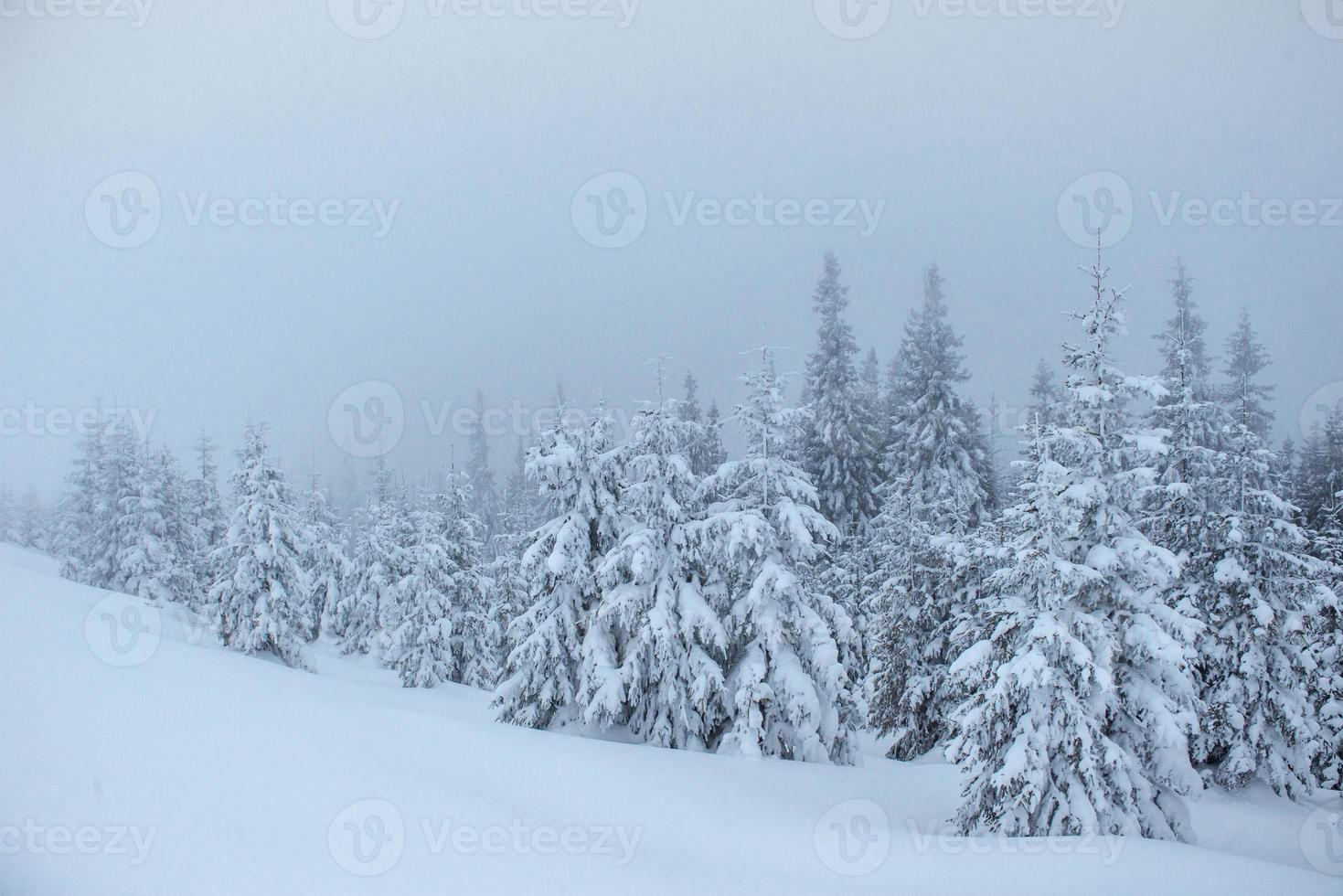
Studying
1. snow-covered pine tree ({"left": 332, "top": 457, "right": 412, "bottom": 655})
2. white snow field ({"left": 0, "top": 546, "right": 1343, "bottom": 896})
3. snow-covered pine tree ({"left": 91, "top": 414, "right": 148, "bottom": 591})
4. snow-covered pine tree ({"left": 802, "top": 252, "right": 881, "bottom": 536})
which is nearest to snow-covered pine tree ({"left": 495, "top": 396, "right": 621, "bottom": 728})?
white snow field ({"left": 0, "top": 546, "right": 1343, "bottom": 896})

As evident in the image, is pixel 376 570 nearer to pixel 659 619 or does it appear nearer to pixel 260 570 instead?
pixel 260 570

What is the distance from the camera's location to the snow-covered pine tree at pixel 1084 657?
10.5 metres

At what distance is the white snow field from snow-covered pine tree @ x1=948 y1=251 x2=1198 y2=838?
3.13ft

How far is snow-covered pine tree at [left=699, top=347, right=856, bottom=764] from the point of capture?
14.6 m

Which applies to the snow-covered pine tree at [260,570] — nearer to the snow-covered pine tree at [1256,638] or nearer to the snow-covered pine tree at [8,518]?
the snow-covered pine tree at [1256,638]

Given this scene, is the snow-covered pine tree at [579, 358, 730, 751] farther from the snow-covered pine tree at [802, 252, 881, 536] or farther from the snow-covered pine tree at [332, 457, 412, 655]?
the snow-covered pine tree at [332, 457, 412, 655]

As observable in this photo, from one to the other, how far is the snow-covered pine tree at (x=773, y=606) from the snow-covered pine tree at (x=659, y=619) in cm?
62

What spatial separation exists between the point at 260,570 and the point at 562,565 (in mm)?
15996

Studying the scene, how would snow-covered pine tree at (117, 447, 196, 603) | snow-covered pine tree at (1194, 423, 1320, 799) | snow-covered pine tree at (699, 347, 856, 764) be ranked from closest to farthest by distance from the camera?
snow-covered pine tree at (699, 347, 856, 764), snow-covered pine tree at (1194, 423, 1320, 799), snow-covered pine tree at (117, 447, 196, 603)

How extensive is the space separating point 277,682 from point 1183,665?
1822 cm

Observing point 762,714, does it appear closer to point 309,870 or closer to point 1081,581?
point 1081,581

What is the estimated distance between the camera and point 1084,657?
33.4 ft

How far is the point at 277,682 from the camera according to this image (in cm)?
1533

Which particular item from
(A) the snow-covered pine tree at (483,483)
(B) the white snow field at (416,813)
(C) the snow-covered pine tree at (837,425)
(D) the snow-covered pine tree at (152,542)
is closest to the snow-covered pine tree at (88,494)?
(D) the snow-covered pine tree at (152,542)
